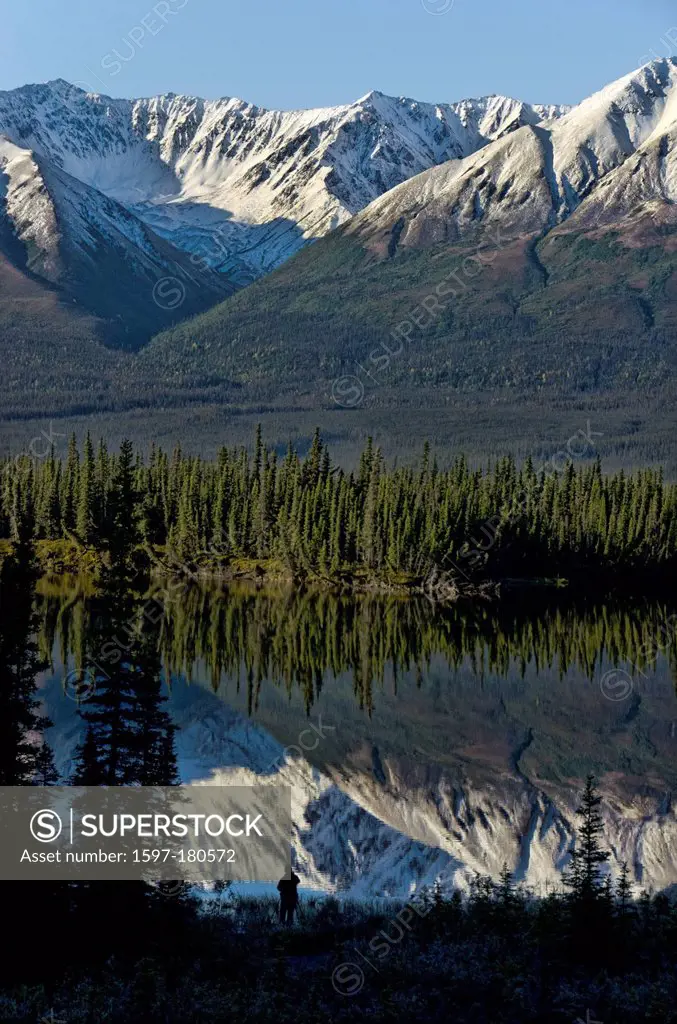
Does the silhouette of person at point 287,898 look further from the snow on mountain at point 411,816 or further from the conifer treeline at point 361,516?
the conifer treeline at point 361,516

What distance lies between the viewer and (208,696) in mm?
74875

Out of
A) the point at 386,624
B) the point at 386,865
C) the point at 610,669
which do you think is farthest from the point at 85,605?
the point at 386,865

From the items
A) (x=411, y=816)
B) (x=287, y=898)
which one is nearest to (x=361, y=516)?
(x=411, y=816)

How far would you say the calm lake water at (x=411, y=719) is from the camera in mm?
44156

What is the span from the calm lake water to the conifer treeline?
20.1 meters

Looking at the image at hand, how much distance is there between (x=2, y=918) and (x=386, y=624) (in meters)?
79.8

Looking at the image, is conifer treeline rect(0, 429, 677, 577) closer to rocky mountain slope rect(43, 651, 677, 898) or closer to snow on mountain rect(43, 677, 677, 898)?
rocky mountain slope rect(43, 651, 677, 898)

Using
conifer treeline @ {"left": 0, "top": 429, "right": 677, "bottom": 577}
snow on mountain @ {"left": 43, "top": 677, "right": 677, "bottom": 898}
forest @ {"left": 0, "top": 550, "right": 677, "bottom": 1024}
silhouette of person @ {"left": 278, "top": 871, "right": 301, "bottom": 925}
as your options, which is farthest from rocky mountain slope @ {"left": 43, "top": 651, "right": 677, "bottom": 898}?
conifer treeline @ {"left": 0, "top": 429, "right": 677, "bottom": 577}

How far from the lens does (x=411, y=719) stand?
7156 cm

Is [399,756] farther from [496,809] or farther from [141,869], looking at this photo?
[141,869]

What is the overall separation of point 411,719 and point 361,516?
74.7 m

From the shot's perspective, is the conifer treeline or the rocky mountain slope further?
the conifer treeline

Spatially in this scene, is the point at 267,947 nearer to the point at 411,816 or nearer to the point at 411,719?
the point at 411,816

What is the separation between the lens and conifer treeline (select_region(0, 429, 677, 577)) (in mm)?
142375
